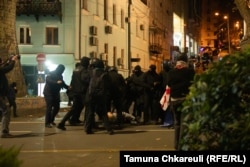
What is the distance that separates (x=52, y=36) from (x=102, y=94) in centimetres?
2517

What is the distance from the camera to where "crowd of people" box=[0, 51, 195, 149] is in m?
12.0

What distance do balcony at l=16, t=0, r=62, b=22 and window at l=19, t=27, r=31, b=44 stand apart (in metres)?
1.14

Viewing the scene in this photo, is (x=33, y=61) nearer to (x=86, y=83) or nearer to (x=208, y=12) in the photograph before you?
A: (x=86, y=83)

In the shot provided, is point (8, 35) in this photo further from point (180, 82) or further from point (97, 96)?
point (180, 82)

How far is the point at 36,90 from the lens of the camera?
116 feet

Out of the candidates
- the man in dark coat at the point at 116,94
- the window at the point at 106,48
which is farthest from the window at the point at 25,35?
the man in dark coat at the point at 116,94

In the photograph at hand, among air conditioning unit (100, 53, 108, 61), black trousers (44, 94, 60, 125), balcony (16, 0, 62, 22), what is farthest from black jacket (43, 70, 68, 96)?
air conditioning unit (100, 53, 108, 61)

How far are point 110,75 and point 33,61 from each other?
2362 centimetres

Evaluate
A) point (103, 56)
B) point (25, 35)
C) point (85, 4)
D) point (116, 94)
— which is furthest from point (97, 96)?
point (103, 56)

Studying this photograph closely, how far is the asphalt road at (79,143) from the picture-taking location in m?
8.62

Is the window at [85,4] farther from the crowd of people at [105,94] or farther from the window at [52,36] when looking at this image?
the crowd of people at [105,94]

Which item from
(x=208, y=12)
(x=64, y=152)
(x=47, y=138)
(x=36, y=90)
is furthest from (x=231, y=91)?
(x=208, y=12)

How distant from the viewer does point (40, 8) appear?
36.0m

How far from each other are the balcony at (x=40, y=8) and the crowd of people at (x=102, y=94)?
21603 millimetres
